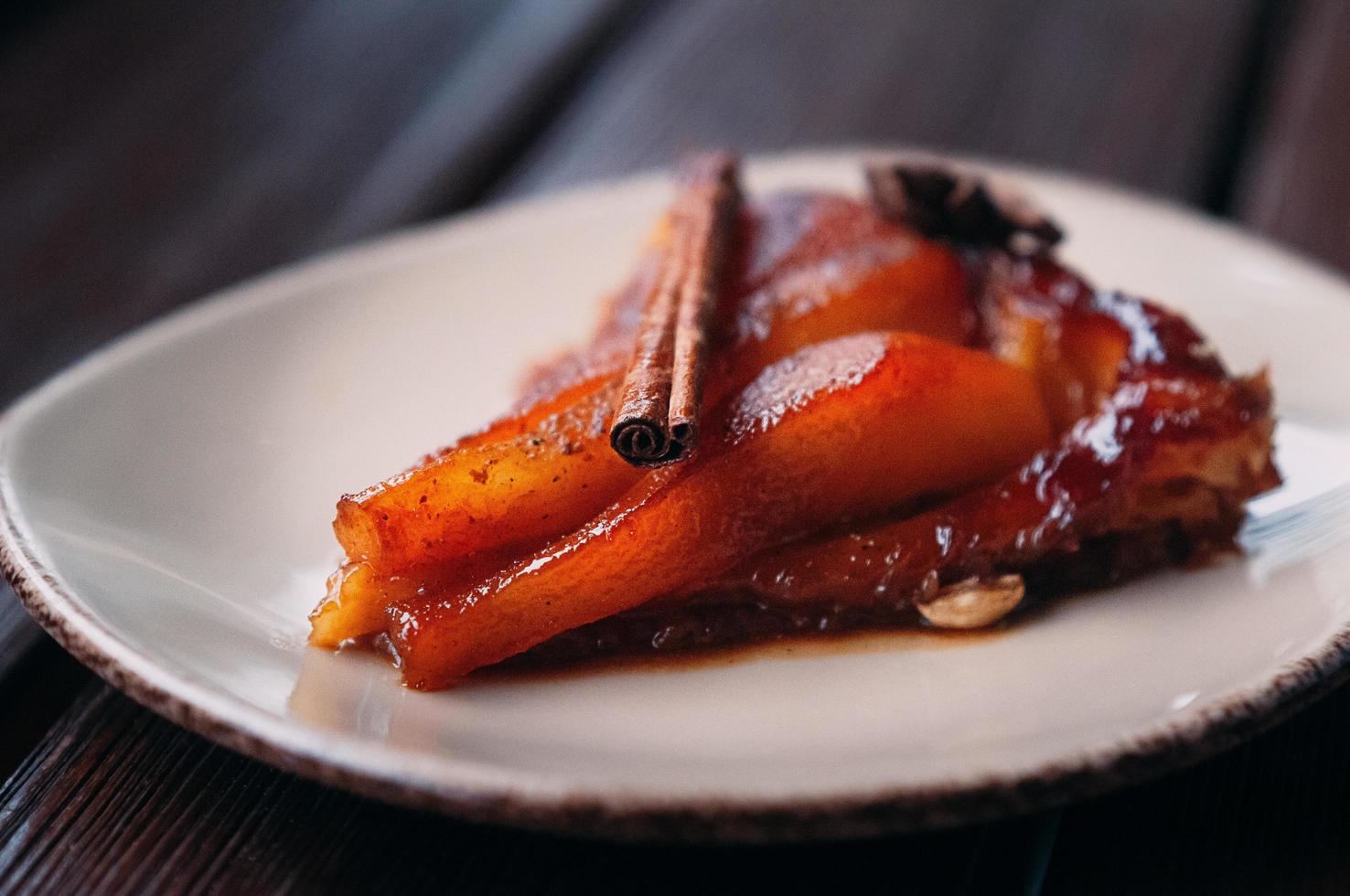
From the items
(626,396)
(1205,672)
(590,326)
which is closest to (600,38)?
(590,326)

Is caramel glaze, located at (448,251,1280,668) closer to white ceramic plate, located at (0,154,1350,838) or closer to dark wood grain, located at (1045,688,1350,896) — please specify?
white ceramic plate, located at (0,154,1350,838)

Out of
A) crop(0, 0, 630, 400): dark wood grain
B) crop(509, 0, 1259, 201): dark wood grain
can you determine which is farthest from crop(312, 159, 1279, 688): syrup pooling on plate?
crop(509, 0, 1259, 201): dark wood grain

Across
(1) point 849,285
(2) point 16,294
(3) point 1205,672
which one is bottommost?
(2) point 16,294

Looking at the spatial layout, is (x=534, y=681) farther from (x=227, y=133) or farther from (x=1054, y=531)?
(x=227, y=133)

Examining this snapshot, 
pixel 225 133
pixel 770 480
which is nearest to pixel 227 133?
pixel 225 133

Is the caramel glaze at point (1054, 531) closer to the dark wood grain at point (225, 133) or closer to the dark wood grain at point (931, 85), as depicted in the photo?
the dark wood grain at point (931, 85)

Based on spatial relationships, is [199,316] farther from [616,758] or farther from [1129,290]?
[1129,290]
